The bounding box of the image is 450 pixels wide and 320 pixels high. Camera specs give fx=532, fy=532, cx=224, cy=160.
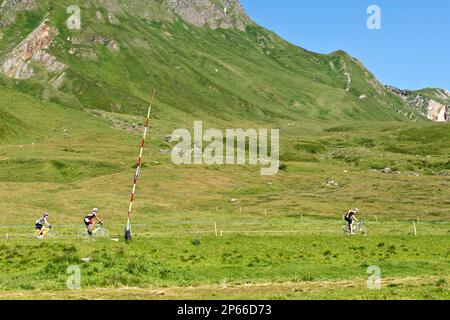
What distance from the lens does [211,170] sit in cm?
15900

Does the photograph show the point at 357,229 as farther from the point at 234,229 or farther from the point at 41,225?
the point at 41,225

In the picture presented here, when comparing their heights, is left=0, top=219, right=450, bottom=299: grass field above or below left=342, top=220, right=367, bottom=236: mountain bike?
below

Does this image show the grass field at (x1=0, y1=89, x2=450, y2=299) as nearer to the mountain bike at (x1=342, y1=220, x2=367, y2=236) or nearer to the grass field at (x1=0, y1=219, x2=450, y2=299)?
the grass field at (x1=0, y1=219, x2=450, y2=299)

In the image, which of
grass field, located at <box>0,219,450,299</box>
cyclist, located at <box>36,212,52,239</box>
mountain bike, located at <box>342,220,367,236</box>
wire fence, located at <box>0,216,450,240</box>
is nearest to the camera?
grass field, located at <box>0,219,450,299</box>

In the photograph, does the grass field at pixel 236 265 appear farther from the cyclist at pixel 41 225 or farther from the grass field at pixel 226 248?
the cyclist at pixel 41 225

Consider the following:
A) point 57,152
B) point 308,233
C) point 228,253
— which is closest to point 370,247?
point 308,233

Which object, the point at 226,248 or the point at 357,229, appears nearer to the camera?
the point at 226,248

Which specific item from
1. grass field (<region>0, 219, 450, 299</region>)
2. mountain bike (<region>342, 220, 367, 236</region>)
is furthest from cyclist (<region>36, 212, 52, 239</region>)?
mountain bike (<region>342, 220, 367, 236</region>)

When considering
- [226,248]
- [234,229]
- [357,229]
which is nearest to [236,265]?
[226,248]

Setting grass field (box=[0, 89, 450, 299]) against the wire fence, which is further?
the wire fence

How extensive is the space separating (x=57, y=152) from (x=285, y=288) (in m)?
171

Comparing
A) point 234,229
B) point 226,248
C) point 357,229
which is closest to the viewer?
point 226,248
